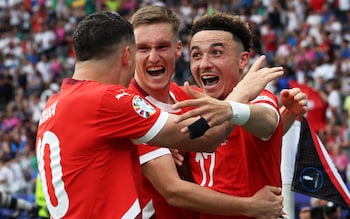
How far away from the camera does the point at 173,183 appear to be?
5.18 metres

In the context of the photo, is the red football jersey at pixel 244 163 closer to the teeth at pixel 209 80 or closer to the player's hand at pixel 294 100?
the player's hand at pixel 294 100

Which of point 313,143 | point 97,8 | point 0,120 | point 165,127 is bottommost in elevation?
point 0,120

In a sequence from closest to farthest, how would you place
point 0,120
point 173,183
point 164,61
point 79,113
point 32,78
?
1. point 79,113
2. point 173,183
3. point 164,61
4. point 0,120
5. point 32,78

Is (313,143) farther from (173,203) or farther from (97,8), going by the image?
(97,8)

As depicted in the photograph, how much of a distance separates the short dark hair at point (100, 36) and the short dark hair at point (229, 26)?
0.82 metres

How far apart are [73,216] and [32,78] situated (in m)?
20.9

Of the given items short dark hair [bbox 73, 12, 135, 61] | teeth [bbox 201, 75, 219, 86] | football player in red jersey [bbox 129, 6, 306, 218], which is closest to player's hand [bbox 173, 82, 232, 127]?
football player in red jersey [bbox 129, 6, 306, 218]

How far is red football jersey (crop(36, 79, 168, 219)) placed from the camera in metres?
4.74

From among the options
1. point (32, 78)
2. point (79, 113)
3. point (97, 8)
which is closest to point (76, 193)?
point (79, 113)

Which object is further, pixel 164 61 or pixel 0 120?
pixel 0 120

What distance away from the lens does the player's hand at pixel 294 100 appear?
5535 millimetres

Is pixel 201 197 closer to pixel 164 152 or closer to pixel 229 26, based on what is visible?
pixel 164 152

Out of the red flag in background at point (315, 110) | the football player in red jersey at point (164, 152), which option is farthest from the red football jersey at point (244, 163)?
the red flag in background at point (315, 110)

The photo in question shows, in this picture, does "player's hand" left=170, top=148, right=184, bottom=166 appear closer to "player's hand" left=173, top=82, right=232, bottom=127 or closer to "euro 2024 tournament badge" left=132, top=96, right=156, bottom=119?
"euro 2024 tournament badge" left=132, top=96, right=156, bottom=119
